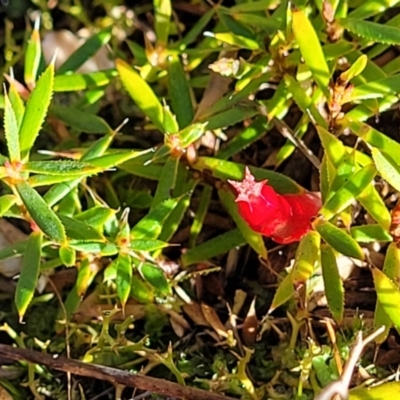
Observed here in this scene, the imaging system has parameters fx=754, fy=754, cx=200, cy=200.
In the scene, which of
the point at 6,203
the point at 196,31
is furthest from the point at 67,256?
the point at 196,31

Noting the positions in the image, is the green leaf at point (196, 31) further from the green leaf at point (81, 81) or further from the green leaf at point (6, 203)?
the green leaf at point (6, 203)

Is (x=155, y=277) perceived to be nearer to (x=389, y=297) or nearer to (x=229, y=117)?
(x=229, y=117)

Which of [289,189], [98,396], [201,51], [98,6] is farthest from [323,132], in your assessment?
[98,6]

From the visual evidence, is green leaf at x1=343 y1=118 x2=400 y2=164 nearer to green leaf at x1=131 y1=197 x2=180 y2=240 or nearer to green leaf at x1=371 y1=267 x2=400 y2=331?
green leaf at x1=371 y1=267 x2=400 y2=331

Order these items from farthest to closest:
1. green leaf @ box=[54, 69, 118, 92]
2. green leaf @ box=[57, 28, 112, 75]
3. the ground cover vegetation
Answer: green leaf @ box=[57, 28, 112, 75] < green leaf @ box=[54, 69, 118, 92] < the ground cover vegetation

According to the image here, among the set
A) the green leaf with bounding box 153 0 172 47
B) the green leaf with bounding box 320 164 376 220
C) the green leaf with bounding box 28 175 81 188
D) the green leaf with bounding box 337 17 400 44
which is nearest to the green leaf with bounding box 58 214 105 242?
the green leaf with bounding box 28 175 81 188

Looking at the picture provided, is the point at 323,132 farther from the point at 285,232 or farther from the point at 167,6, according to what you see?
the point at 167,6

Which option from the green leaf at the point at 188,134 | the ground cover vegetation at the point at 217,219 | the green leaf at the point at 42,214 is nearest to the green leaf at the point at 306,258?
the ground cover vegetation at the point at 217,219
